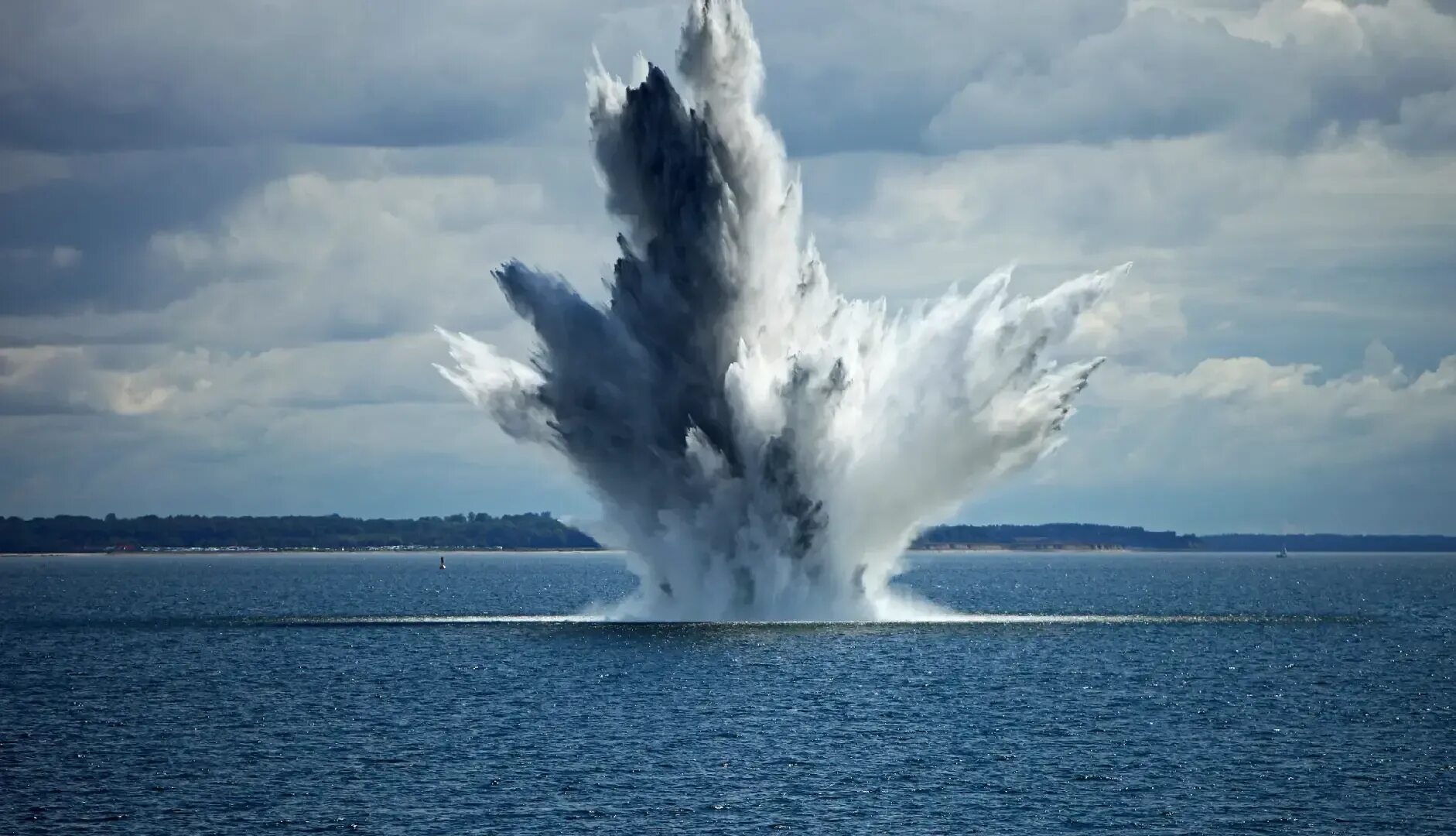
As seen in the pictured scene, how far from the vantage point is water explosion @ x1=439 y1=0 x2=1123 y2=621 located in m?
99.9

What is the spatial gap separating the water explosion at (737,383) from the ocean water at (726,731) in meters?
5.69

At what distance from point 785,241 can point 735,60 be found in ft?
36.6

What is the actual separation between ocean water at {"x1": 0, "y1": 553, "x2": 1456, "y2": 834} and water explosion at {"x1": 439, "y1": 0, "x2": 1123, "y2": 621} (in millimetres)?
5689

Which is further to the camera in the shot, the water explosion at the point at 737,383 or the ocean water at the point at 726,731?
the water explosion at the point at 737,383

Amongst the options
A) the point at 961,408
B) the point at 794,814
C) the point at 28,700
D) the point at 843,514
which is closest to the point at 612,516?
the point at 843,514

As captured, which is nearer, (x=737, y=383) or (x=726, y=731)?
(x=726, y=731)

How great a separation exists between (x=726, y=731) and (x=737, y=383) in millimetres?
33958

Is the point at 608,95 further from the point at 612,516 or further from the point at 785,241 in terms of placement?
the point at 612,516

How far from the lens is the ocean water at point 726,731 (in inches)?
2050

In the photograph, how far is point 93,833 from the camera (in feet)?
159

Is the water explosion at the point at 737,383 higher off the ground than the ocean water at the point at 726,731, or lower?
higher

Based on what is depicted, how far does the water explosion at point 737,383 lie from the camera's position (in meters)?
99.9

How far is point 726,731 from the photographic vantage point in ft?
224

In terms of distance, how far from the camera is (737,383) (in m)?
99.0
